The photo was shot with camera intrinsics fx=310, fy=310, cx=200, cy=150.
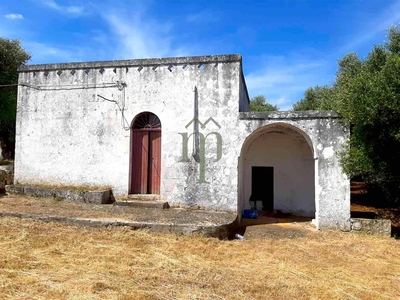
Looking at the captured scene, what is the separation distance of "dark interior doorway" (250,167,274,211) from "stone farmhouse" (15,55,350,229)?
3.12ft

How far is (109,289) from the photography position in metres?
4.50

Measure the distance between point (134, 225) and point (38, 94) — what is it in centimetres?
677

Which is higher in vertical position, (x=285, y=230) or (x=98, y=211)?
(x=98, y=211)

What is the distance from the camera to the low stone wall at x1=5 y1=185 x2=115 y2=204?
9805 millimetres

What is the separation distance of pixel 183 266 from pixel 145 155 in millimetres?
5427

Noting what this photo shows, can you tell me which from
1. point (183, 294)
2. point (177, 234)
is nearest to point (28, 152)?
point (177, 234)

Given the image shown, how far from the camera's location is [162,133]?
1014cm

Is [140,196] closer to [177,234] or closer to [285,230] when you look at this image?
[177,234]

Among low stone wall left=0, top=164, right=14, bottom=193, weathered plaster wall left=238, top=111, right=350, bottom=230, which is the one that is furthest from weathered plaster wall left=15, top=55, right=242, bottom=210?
weathered plaster wall left=238, top=111, right=350, bottom=230

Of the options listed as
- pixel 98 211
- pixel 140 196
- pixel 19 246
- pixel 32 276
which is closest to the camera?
pixel 32 276

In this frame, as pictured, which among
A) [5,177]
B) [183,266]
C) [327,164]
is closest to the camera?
[183,266]

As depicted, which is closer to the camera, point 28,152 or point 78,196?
point 78,196

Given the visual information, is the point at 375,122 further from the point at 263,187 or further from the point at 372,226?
the point at 263,187

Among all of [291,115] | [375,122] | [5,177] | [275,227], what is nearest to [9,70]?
[5,177]
